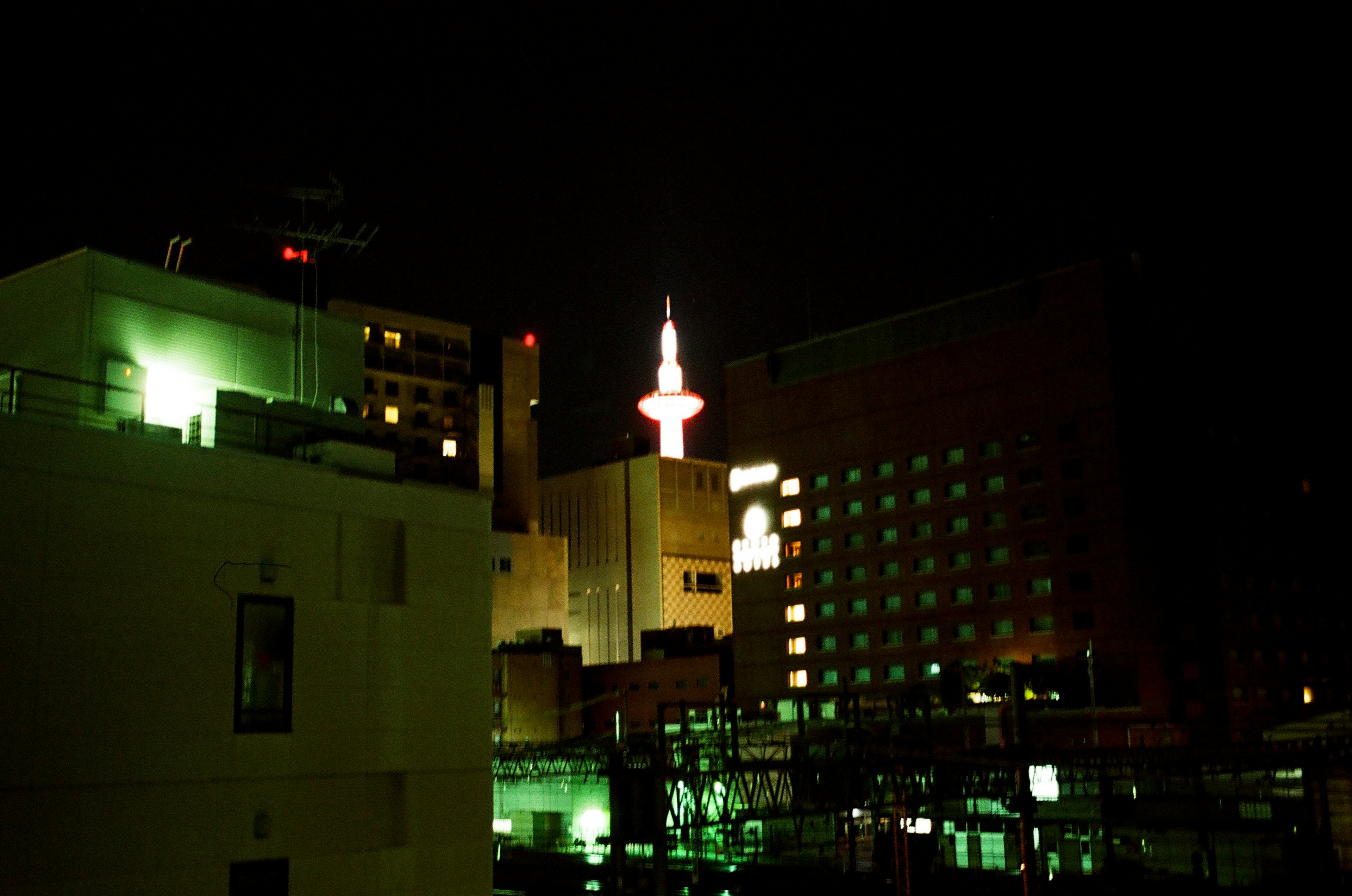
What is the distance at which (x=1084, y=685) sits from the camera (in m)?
70.4

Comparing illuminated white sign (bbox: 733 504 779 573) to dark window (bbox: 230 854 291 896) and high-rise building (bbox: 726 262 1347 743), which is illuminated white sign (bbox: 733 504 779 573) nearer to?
high-rise building (bbox: 726 262 1347 743)

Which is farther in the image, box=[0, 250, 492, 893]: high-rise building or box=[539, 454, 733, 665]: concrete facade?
box=[539, 454, 733, 665]: concrete facade

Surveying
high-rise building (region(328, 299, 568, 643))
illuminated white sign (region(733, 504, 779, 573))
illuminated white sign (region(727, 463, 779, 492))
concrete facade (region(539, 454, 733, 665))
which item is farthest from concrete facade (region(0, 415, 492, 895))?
concrete facade (region(539, 454, 733, 665))

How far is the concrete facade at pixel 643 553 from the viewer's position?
11500 cm

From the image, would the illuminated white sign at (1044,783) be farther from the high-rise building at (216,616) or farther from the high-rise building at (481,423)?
the high-rise building at (481,423)

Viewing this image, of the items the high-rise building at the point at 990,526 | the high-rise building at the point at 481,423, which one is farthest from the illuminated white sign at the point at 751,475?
the high-rise building at the point at 481,423

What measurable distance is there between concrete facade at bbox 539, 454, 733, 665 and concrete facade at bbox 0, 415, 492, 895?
9420 centimetres

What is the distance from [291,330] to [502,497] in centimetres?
9003

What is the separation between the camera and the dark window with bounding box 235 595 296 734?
17000 mm

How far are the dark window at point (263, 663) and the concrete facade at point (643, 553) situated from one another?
96.0 m

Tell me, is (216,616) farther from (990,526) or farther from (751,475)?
(751,475)

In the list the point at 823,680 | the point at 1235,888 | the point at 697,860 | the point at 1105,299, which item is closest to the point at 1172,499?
the point at 1105,299

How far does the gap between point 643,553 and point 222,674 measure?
99662mm

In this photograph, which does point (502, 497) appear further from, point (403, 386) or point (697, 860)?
point (697, 860)
